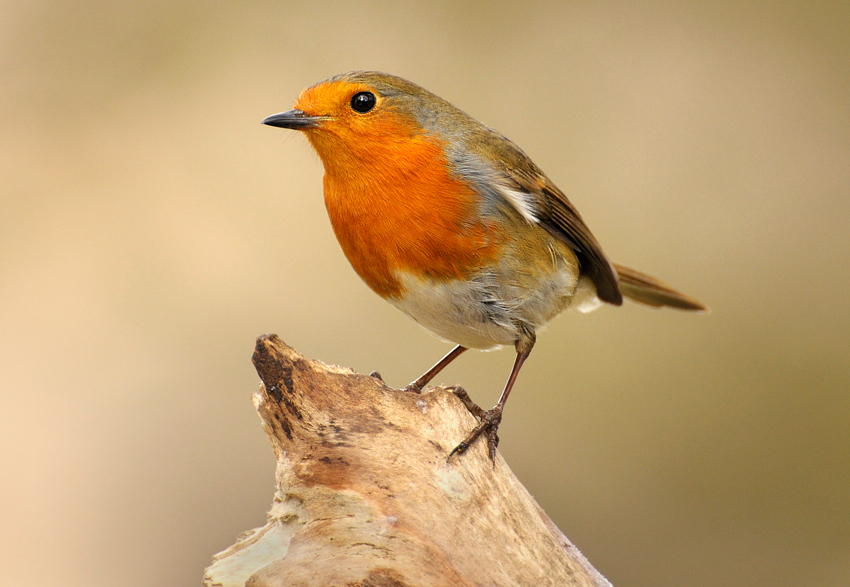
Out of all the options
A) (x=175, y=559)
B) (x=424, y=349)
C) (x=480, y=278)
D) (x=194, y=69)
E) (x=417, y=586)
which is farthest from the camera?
(x=194, y=69)

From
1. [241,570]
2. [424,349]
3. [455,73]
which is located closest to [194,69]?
[455,73]

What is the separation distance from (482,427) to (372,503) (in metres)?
0.44

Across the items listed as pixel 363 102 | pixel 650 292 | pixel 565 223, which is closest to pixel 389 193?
pixel 363 102

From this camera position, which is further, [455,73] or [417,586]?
[455,73]

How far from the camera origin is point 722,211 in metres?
5.31

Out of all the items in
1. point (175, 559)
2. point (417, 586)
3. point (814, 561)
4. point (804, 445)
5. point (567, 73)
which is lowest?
point (814, 561)

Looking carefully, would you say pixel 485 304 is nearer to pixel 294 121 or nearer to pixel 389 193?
pixel 389 193

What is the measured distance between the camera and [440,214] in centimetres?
258

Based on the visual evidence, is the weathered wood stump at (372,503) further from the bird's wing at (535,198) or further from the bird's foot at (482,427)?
the bird's wing at (535,198)

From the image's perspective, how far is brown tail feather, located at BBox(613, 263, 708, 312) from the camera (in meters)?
3.64

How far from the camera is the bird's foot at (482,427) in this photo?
224 centimetres

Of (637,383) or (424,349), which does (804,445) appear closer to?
(637,383)

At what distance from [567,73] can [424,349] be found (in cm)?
217

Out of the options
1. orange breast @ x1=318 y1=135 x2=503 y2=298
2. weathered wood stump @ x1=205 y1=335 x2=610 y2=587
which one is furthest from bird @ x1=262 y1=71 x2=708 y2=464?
weathered wood stump @ x1=205 y1=335 x2=610 y2=587
